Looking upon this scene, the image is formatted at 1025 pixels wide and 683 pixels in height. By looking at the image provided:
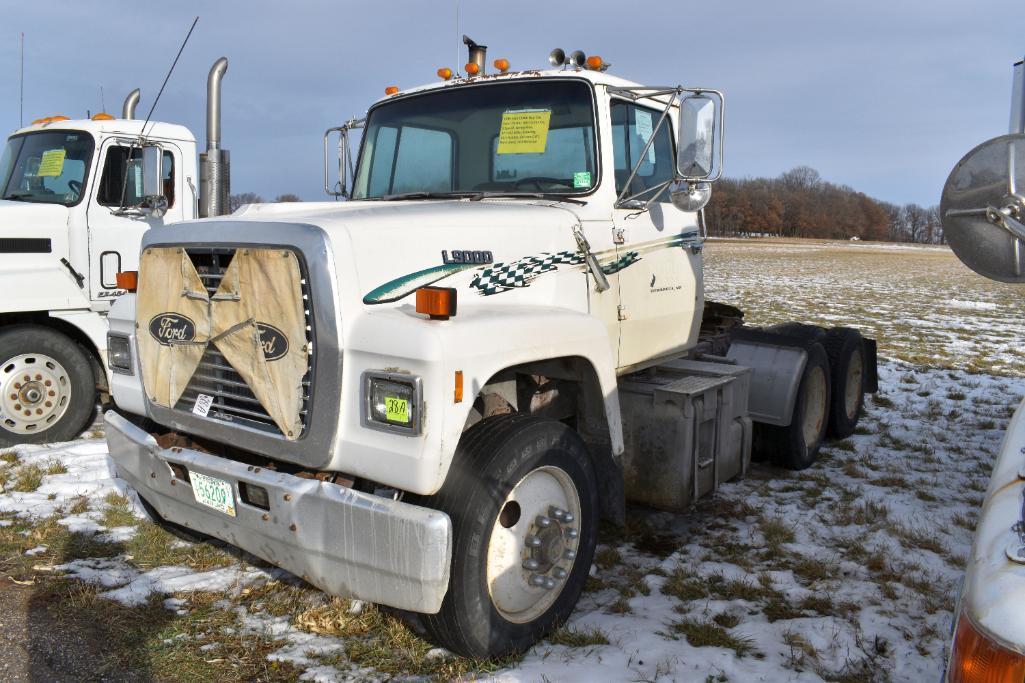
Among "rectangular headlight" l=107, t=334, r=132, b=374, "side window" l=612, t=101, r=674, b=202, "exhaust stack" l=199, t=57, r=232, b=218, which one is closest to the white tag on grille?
"rectangular headlight" l=107, t=334, r=132, b=374

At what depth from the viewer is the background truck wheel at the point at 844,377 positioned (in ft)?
22.7

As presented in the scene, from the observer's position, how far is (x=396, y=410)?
2854mm

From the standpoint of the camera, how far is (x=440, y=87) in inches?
185

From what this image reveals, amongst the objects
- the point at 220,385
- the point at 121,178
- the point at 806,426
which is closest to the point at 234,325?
the point at 220,385

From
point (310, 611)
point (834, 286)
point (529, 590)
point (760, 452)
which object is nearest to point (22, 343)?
point (310, 611)

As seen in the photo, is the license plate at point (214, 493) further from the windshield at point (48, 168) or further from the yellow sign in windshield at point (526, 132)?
the windshield at point (48, 168)

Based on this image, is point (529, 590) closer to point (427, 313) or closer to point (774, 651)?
point (774, 651)

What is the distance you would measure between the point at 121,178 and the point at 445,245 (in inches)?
178

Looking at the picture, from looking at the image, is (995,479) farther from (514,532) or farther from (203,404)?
(203,404)

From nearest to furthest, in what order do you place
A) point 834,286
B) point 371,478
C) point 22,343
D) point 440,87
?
1. point 371,478
2. point 440,87
3. point 22,343
4. point 834,286

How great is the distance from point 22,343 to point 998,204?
6491 millimetres

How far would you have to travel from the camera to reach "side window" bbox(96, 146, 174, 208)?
6691 mm

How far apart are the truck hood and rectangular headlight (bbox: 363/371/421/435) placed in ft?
1.08

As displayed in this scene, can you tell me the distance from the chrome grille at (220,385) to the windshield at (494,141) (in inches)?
60.3
